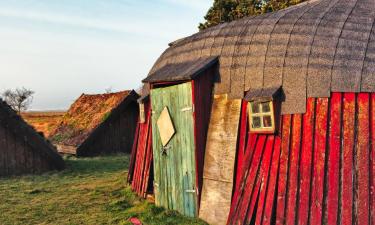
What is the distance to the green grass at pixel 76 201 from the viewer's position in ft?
31.6

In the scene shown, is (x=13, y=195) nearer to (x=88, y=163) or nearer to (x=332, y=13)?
(x=88, y=163)

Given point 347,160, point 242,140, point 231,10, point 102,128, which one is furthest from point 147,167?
point 231,10

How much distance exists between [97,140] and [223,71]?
51.0ft

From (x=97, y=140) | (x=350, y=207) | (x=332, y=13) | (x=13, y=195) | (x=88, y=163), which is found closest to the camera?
(x=350, y=207)

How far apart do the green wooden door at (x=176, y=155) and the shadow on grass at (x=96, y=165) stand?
7.53 m

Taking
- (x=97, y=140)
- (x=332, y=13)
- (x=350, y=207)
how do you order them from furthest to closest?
(x=97, y=140)
(x=332, y=13)
(x=350, y=207)

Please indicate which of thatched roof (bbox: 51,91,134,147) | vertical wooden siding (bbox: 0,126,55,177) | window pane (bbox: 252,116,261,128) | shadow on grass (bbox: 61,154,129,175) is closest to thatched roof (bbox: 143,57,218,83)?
window pane (bbox: 252,116,261,128)

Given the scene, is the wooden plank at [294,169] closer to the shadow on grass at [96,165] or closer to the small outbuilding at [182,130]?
the small outbuilding at [182,130]

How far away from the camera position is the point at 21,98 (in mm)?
78250

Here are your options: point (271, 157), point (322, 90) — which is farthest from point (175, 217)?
point (322, 90)

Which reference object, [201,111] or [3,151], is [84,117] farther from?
[201,111]

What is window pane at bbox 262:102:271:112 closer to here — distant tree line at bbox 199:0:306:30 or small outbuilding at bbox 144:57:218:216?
small outbuilding at bbox 144:57:218:216

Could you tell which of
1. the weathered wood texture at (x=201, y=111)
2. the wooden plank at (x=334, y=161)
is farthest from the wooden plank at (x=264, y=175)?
the weathered wood texture at (x=201, y=111)

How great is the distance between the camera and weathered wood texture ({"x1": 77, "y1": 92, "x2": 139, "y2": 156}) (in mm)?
22625
